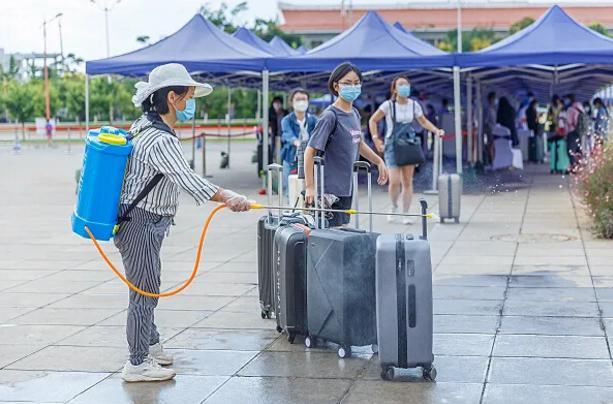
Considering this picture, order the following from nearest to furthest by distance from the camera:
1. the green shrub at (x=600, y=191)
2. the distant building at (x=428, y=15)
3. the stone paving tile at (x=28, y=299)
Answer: the stone paving tile at (x=28, y=299), the green shrub at (x=600, y=191), the distant building at (x=428, y=15)

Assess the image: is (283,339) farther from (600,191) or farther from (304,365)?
(600,191)

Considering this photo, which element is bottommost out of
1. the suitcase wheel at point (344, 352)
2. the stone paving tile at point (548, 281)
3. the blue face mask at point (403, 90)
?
the stone paving tile at point (548, 281)

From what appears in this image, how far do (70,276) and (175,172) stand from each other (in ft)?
15.4

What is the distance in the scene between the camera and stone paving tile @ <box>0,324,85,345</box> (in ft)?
24.9

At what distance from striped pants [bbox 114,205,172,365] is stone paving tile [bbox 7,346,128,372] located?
0.37 meters

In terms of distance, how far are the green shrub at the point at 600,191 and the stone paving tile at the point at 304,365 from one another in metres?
6.44

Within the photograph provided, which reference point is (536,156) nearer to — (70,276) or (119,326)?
(70,276)

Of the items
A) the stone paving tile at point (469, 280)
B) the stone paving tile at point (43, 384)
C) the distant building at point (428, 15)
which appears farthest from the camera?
the distant building at point (428, 15)

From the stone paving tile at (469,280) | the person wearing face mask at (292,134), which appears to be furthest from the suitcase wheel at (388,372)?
the person wearing face mask at (292,134)

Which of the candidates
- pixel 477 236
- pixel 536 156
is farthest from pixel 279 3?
pixel 477 236

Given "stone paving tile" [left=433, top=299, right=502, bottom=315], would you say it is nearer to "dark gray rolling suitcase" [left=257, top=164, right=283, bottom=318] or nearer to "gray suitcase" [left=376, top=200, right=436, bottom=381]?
"dark gray rolling suitcase" [left=257, top=164, right=283, bottom=318]

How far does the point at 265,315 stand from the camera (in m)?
8.17

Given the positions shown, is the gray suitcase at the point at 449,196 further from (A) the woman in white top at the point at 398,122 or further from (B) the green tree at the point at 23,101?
(B) the green tree at the point at 23,101

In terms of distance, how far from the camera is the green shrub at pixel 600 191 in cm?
1260
